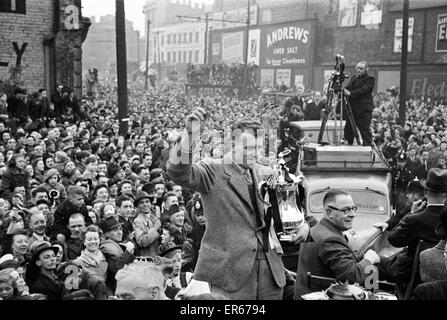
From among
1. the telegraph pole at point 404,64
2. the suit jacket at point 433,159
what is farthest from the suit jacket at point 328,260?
the telegraph pole at point 404,64

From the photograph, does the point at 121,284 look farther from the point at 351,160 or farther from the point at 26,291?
the point at 351,160

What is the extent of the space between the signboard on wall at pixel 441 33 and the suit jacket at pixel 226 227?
101ft

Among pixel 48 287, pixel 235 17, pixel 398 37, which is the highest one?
pixel 235 17

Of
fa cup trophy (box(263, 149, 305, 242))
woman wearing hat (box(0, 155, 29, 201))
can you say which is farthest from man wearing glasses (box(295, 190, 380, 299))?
woman wearing hat (box(0, 155, 29, 201))

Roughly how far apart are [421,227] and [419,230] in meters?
0.03

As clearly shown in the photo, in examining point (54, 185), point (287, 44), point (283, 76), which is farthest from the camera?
point (283, 76)

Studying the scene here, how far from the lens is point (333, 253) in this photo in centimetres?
395

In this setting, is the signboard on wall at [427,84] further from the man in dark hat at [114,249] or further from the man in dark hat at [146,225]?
the man in dark hat at [114,249]

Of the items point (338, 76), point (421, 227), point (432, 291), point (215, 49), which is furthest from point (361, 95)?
point (215, 49)

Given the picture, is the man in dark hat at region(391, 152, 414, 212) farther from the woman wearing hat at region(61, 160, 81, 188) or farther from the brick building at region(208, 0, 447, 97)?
the brick building at region(208, 0, 447, 97)

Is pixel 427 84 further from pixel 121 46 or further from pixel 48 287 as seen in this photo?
pixel 48 287

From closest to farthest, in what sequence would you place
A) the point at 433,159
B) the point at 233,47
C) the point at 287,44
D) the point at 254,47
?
the point at 433,159 → the point at 287,44 → the point at 254,47 → the point at 233,47

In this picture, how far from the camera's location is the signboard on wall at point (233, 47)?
1978 inches

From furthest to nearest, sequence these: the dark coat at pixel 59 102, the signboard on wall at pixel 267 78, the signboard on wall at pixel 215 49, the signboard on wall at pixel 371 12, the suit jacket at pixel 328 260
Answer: the signboard on wall at pixel 215 49, the signboard on wall at pixel 267 78, the signboard on wall at pixel 371 12, the dark coat at pixel 59 102, the suit jacket at pixel 328 260
